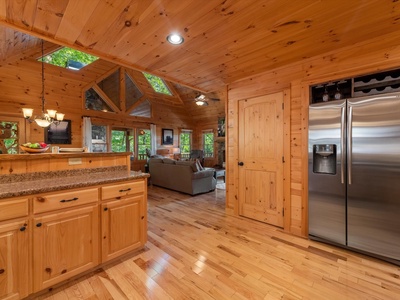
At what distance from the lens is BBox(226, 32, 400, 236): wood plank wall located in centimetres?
218

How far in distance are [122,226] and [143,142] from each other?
663 cm

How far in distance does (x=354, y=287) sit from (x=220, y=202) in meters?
2.81

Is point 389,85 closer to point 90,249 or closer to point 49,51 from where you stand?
point 90,249

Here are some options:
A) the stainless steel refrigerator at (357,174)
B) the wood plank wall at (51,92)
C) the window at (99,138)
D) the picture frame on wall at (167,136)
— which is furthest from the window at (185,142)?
the stainless steel refrigerator at (357,174)

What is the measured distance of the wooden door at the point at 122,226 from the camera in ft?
6.66

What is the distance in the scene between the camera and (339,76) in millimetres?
2422

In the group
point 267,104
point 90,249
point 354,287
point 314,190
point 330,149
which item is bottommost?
point 354,287

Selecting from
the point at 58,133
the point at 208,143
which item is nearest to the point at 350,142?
the point at 58,133

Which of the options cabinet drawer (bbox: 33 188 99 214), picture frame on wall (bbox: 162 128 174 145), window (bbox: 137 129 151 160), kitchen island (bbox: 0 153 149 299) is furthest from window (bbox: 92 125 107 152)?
cabinet drawer (bbox: 33 188 99 214)

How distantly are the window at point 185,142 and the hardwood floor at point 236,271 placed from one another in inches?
286

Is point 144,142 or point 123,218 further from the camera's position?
point 144,142

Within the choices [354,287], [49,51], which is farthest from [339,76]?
[49,51]

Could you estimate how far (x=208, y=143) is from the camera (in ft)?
33.8

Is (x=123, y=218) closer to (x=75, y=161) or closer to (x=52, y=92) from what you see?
(x=75, y=161)
